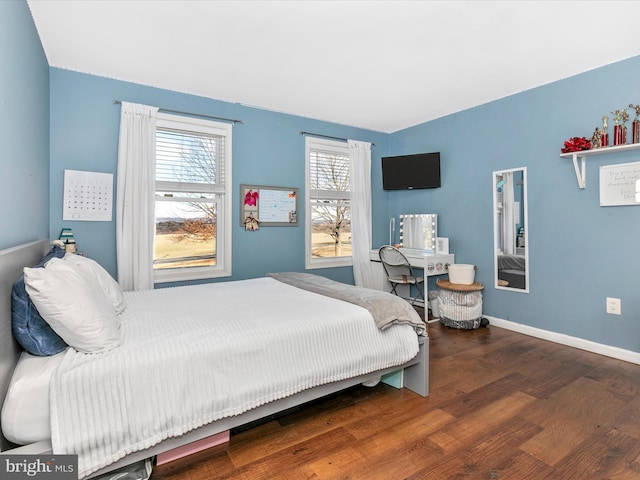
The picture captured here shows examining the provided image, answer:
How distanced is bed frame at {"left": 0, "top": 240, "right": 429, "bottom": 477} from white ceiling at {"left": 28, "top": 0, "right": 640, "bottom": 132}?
1567 mm

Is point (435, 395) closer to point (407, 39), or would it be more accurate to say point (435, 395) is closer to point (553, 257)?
point (553, 257)

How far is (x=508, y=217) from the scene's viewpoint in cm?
351

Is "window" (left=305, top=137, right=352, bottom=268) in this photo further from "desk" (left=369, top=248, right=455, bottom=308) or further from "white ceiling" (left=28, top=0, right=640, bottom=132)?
"white ceiling" (left=28, top=0, right=640, bottom=132)

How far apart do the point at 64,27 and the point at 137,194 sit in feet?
4.20

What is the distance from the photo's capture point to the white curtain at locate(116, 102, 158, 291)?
2.99 m

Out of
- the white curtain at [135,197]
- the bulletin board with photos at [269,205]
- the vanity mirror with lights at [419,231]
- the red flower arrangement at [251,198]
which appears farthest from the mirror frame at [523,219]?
the white curtain at [135,197]

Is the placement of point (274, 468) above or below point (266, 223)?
below

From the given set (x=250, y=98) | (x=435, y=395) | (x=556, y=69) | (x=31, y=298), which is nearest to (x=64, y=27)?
(x=250, y=98)

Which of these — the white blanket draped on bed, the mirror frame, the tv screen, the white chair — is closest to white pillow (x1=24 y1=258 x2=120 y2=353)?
the white blanket draped on bed

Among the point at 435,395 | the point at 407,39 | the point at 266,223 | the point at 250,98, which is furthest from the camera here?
the point at 266,223

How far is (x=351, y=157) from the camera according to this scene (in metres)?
4.42

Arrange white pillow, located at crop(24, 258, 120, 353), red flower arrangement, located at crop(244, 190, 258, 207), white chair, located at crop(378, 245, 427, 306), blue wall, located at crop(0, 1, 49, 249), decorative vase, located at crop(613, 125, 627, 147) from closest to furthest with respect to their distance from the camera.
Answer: white pillow, located at crop(24, 258, 120, 353), blue wall, located at crop(0, 1, 49, 249), decorative vase, located at crop(613, 125, 627, 147), red flower arrangement, located at crop(244, 190, 258, 207), white chair, located at crop(378, 245, 427, 306)

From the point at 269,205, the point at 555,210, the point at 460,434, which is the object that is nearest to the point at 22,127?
the point at 269,205

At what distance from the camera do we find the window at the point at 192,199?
3330 mm
